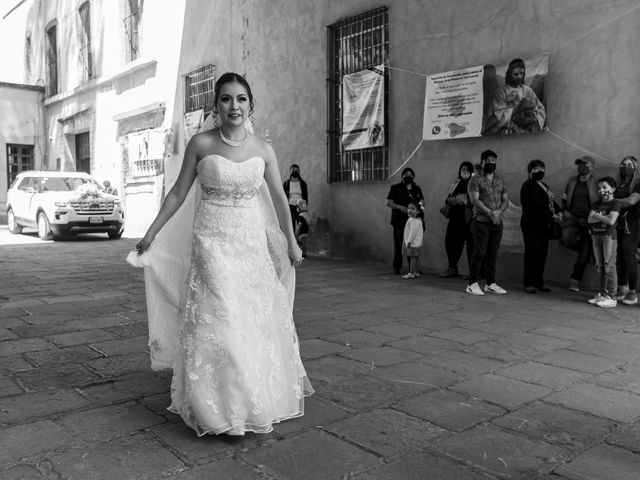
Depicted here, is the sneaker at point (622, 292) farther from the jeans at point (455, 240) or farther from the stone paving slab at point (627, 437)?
the stone paving slab at point (627, 437)

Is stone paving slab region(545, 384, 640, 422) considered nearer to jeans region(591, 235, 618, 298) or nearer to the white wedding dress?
→ the white wedding dress

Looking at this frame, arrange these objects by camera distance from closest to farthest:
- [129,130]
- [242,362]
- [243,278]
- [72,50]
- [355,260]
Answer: [242,362]
[243,278]
[355,260]
[129,130]
[72,50]

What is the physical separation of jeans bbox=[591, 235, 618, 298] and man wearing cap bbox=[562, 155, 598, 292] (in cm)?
59

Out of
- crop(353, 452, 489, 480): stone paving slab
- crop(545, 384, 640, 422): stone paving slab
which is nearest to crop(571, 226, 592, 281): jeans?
crop(545, 384, 640, 422): stone paving slab

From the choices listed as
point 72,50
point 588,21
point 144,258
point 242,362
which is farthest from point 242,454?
point 72,50

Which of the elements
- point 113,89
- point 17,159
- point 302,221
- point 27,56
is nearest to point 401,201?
point 302,221

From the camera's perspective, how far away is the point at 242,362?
9.71 ft

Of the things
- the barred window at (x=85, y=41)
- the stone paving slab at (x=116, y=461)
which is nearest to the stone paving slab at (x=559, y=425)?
the stone paving slab at (x=116, y=461)

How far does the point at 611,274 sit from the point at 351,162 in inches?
212

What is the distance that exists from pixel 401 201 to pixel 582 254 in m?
2.65

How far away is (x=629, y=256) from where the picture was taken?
22.4 feet

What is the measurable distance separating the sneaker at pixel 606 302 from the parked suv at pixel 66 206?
12.2 meters

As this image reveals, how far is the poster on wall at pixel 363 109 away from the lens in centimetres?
1019

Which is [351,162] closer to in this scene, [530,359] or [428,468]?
[530,359]
